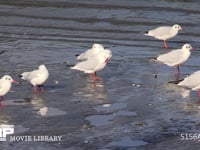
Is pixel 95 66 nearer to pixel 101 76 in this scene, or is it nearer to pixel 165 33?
pixel 101 76

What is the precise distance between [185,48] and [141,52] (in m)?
1.80

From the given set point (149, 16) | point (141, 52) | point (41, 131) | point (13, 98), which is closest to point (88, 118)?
point (41, 131)

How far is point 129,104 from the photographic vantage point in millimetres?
13664

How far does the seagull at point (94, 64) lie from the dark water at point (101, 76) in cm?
20

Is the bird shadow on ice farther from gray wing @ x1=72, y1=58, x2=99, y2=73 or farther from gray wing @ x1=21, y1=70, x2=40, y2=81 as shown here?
gray wing @ x1=72, y1=58, x2=99, y2=73

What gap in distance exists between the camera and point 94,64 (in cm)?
1598

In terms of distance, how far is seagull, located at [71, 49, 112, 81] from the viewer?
1588 cm

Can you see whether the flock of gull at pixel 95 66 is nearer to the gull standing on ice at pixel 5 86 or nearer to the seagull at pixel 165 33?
the gull standing on ice at pixel 5 86

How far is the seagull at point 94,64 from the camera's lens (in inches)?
625

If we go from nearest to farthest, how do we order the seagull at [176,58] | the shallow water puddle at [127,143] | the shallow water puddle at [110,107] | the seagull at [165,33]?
the shallow water puddle at [127,143] < the shallow water puddle at [110,107] < the seagull at [176,58] < the seagull at [165,33]

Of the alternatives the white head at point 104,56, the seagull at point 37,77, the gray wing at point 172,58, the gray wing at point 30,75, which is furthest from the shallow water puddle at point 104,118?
the gray wing at point 172,58

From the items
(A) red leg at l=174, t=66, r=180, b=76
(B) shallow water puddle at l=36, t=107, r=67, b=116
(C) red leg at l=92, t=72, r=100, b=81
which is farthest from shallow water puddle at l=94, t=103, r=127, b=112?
(A) red leg at l=174, t=66, r=180, b=76

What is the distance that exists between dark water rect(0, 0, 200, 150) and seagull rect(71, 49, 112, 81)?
0.20 metres

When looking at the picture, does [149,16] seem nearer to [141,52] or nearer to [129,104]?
[141,52]
